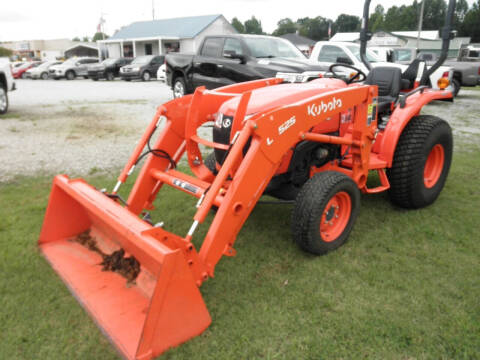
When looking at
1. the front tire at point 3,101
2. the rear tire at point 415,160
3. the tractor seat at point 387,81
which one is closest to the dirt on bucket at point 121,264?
the rear tire at point 415,160

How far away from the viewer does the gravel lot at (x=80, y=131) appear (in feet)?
19.9

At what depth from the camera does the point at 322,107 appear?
10.1 ft

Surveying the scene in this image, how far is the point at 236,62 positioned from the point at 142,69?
14.3 m

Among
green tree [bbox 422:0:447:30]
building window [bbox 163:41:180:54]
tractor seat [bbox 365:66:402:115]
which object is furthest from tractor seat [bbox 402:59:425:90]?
green tree [bbox 422:0:447:30]

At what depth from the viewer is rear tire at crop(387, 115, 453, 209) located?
396 cm

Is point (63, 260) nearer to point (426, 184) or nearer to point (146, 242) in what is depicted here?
point (146, 242)

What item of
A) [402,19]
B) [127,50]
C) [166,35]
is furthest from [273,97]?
[402,19]

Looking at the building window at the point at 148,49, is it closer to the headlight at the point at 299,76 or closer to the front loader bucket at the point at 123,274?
the headlight at the point at 299,76

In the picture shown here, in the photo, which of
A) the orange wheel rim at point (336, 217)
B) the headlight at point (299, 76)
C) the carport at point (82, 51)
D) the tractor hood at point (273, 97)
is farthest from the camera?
the carport at point (82, 51)

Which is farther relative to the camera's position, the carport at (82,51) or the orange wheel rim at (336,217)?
the carport at (82,51)

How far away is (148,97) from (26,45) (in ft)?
278

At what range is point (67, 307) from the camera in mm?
2719

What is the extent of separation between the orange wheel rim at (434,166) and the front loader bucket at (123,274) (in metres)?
3.15

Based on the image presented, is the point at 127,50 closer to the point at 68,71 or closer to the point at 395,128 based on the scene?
the point at 68,71
